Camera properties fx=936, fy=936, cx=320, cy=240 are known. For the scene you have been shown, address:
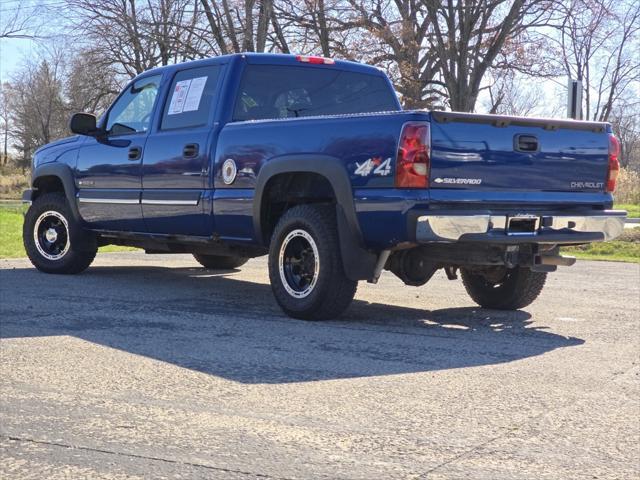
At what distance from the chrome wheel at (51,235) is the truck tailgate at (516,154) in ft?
16.0

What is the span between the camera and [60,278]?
924 centimetres

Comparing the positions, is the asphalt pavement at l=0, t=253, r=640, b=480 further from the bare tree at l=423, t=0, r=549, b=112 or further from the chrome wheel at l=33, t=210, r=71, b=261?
the bare tree at l=423, t=0, r=549, b=112

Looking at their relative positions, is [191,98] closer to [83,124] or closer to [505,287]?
[83,124]

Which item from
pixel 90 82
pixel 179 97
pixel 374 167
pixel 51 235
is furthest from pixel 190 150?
pixel 90 82

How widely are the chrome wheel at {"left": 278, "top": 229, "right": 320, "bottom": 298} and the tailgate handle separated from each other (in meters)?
1.66

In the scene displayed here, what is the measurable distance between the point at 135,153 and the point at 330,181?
2.68 m

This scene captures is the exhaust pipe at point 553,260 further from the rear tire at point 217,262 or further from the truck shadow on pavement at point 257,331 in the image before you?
the rear tire at point 217,262

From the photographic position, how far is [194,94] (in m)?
8.20

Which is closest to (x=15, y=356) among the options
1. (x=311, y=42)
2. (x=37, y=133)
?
(x=311, y=42)

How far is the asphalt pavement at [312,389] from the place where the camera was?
3.56 m

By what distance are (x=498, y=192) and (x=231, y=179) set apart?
2.21 m

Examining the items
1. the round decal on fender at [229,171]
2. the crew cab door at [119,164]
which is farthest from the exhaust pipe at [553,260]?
the crew cab door at [119,164]

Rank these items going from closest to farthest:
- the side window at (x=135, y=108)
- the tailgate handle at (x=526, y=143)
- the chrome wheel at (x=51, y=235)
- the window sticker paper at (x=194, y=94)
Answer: the tailgate handle at (x=526, y=143) → the window sticker paper at (x=194, y=94) → the side window at (x=135, y=108) → the chrome wheel at (x=51, y=235)

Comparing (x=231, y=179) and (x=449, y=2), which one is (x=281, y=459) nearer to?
(x=231, y=179)
